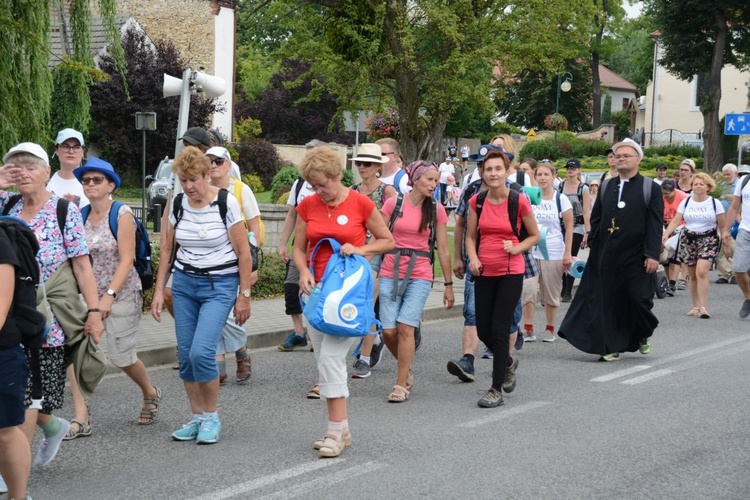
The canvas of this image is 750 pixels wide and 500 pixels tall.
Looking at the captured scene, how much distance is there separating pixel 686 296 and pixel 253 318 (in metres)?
7.53

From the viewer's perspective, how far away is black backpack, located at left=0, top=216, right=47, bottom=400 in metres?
4.65

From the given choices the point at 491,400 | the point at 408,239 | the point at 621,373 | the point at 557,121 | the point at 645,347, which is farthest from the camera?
the point at 557,121

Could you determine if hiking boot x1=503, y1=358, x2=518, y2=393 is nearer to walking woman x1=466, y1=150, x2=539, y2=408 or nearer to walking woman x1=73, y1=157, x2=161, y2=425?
walking woman x1=466, y1=150, x2=539, y2=408

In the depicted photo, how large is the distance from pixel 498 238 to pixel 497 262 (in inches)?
7.6

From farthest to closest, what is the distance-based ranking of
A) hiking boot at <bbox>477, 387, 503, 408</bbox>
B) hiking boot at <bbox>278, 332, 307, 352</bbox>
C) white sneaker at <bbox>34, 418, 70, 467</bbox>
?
1. hiking boot at <bbox>278, 332, 307, 352</bbox>
2. hiking boot at <bbox>477, 387, 503, 408</bbox>
3. white sneaker at <bbox>34, 418, 70, 467</bbox>

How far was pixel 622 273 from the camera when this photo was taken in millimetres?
9898

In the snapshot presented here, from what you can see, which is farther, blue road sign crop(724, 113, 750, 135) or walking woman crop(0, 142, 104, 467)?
blue road sign crop(724, 113, 750, 135)

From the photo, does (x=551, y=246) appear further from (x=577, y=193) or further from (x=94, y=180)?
(x=94, y=180)

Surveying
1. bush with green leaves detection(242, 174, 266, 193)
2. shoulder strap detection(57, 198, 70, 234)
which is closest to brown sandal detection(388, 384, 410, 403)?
shoulder strap detection(57, 198, 70, 234)

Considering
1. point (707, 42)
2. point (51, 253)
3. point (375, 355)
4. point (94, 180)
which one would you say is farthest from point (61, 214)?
point (707, 42)

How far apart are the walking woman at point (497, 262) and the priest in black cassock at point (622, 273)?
2.24m

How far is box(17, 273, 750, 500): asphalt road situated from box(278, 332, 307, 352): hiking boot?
491 mm

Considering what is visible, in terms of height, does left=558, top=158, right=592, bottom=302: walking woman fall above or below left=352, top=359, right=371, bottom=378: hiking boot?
above

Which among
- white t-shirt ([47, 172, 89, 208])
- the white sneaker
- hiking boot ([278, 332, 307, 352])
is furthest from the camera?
hiking boot ([278, 332, 307, 352])
